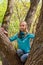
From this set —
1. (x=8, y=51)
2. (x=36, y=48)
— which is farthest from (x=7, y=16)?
(x=36, y=48)

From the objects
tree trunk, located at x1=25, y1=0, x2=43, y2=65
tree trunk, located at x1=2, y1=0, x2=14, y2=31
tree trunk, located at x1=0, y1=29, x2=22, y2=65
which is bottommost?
tree trunk, located at x1=2, y1=0, x2=14, y2=31

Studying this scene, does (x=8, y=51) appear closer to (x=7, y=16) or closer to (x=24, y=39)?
(x=24, y=39)

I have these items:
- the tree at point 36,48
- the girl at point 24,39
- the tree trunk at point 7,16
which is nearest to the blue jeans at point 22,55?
the girl at point 24,39

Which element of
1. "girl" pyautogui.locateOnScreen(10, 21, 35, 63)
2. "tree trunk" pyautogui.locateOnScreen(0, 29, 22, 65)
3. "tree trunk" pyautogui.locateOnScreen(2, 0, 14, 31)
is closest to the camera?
"tree trunk" pyautogui.locateOnScreen(0, 29, 22, 65)

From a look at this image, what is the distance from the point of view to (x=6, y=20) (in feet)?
20.1

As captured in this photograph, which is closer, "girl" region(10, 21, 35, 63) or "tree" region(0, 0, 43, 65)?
"tree" region(0, 0, 43, 65)

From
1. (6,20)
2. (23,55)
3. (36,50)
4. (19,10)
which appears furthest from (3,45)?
(19,10)

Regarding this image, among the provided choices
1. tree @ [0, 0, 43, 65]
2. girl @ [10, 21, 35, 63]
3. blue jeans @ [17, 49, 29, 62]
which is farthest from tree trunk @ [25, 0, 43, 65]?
girl @ [10, 21, 35, 63]

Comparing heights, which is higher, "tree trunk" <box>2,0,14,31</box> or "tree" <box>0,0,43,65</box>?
"tree" <box>0,0,43,65</box>

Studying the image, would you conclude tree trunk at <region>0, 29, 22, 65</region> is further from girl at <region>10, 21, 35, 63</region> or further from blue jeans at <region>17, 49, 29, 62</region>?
girl at <region>10, 21, 35, 63</region>

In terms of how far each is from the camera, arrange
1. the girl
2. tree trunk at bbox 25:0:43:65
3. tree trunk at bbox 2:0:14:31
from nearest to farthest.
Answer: tree trunk at bbox 25:0:43:65 < the girl < tree trunk at bbox 2:0:14:31

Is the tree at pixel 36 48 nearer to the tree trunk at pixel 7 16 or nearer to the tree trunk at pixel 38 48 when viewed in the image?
the tree trunk at pixel 38 48

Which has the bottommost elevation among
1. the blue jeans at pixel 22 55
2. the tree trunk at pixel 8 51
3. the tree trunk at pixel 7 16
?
the tree trunk at pixel 7 16

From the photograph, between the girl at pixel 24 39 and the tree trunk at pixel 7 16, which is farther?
the tree trunk at pixel 7 16
